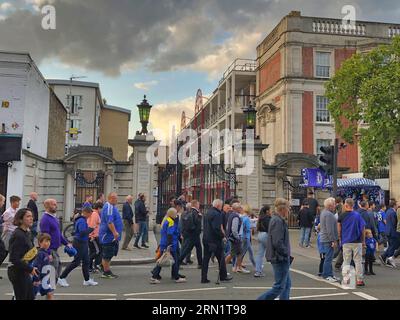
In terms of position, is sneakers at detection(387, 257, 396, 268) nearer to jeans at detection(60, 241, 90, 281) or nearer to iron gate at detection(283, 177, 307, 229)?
iron gate at detection(283, 177, 307, 229)

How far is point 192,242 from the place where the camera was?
34.6 feet

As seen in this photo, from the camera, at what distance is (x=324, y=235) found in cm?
977

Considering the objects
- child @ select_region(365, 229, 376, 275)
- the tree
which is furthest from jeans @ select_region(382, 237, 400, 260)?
the tree

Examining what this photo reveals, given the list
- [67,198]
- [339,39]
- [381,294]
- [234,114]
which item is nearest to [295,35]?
[339,39]

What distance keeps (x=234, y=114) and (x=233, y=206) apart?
30178 mm

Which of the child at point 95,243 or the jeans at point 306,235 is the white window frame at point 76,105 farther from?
the child at point 95,243

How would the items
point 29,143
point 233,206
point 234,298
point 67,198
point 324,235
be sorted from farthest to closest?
point 67,198
point 29,143
point 233,206
point 324,235
point 234,298

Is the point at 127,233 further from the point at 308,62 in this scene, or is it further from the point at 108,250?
the point at 308,62

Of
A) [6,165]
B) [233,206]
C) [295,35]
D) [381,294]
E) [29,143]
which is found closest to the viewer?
[381,294]

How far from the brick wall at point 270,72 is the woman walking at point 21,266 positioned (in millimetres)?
30014

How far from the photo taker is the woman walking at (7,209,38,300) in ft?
18.7

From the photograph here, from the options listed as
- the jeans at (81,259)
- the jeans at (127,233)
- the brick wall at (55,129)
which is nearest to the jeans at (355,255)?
the jeans at (81,259)

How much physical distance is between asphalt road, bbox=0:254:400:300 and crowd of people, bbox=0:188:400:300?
280mm

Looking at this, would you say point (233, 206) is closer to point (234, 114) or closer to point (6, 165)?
point (6, 165)
